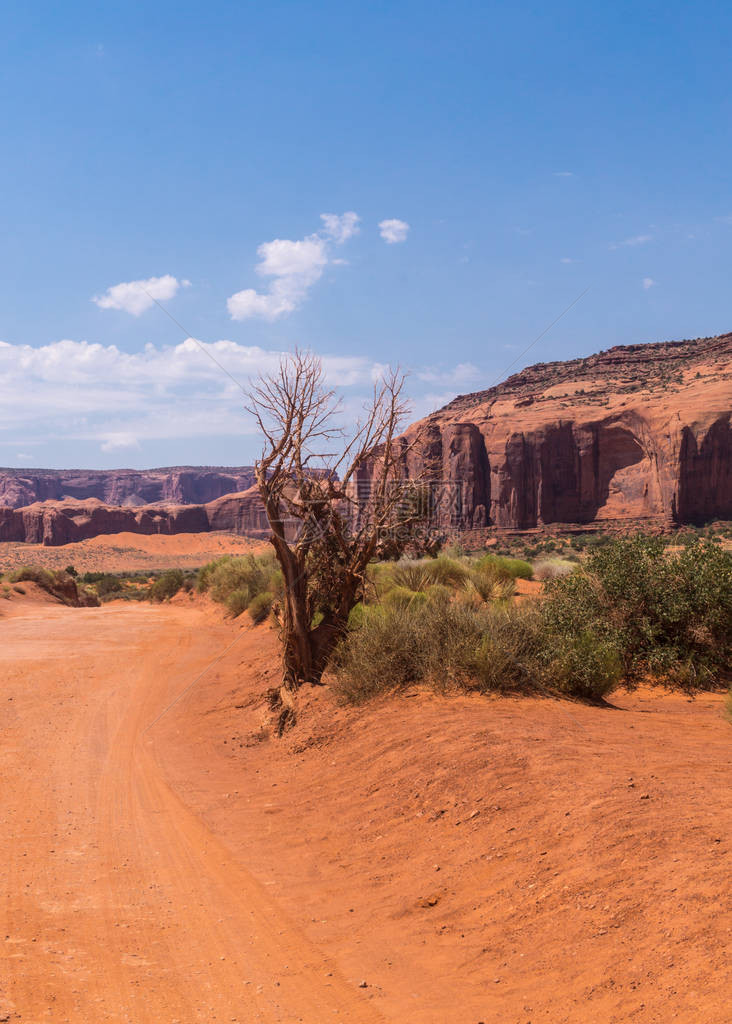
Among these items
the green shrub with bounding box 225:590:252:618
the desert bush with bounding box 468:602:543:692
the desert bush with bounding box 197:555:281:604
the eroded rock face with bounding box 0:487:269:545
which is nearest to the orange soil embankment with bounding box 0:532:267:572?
the eroded rock face with bounding box 0:487:269:545

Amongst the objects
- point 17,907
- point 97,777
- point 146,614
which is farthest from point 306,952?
point 146,614

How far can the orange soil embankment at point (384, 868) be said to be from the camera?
12.5 feet

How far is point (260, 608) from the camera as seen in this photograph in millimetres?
18609

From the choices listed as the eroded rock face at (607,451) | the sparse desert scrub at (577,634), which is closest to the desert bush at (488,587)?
the sparse desert scrub at (577,634)

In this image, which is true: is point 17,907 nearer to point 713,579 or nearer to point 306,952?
point 306,952

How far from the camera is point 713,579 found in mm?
11422

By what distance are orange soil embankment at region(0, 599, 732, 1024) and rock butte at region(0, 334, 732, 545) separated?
41654 mm

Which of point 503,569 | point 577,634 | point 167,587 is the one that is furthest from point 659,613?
point 167,587

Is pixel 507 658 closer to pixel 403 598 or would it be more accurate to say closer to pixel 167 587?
pixel 403 598

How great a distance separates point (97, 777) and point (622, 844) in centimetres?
608

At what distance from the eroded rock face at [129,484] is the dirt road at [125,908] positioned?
525 ft

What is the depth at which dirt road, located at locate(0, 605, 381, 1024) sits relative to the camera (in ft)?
12.7

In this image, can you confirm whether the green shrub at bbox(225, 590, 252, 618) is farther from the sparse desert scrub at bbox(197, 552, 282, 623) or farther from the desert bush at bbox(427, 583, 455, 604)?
the desert bush at bbox(427, 583, 455, 604)

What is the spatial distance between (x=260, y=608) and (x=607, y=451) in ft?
202
